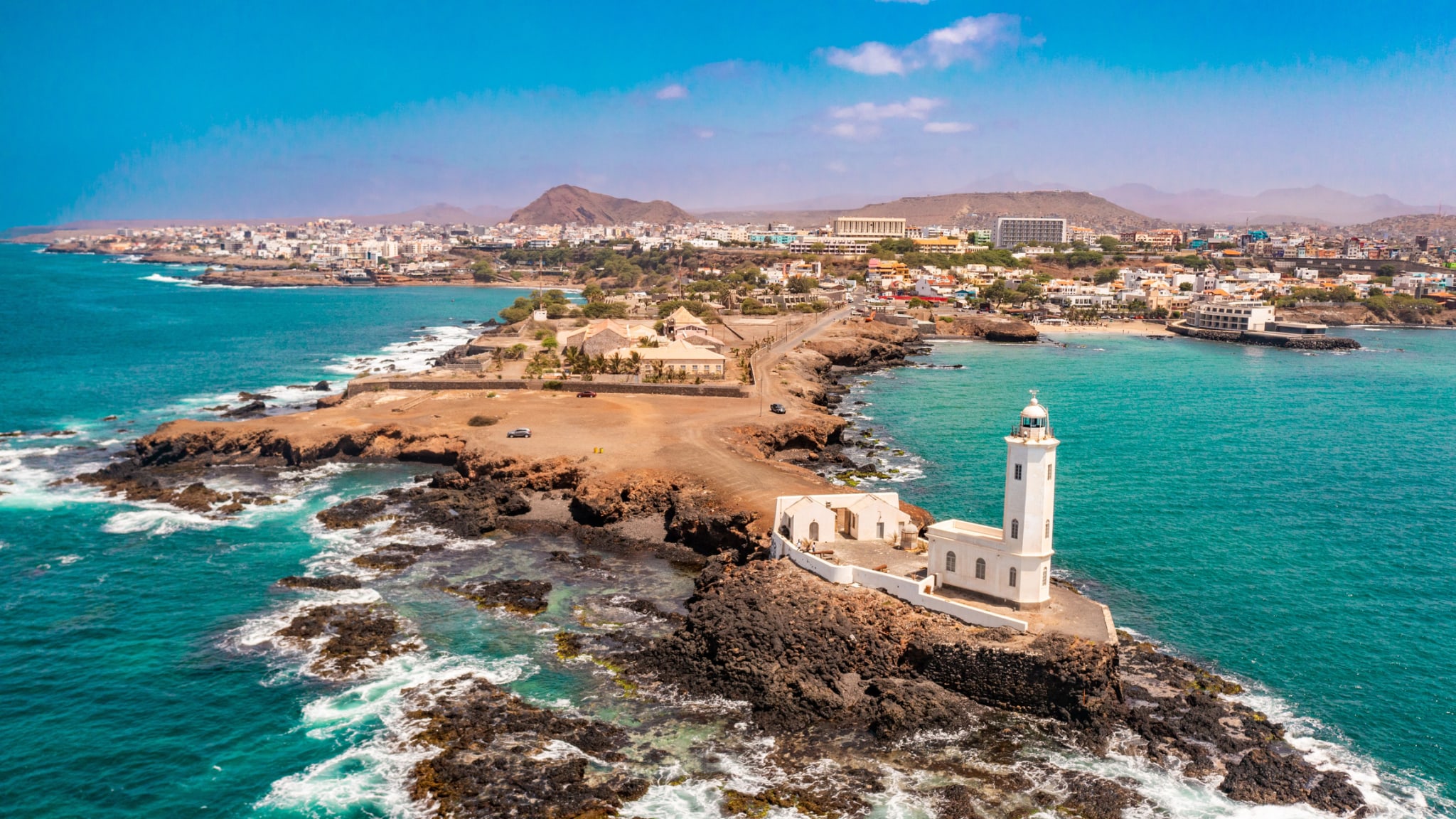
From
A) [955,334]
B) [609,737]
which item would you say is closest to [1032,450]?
[609,737]

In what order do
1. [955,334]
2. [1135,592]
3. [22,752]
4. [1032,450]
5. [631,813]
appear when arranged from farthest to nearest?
[955,334] < [1135,592] < [1032,450] < [22,752] < [631,813]

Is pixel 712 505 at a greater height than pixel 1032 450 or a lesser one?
lesser

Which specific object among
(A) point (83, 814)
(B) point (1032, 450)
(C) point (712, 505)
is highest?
(B) point (1032, 450)

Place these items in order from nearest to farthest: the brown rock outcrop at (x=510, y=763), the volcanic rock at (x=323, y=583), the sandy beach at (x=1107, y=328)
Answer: the brown rock outcrop at (x=510, y=763), the volcanic rock at (x=323, y=583), the sandy beach at (x=1107, y=328)

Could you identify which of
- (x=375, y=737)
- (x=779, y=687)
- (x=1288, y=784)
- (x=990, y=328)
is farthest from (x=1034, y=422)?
(x=990, y=328)

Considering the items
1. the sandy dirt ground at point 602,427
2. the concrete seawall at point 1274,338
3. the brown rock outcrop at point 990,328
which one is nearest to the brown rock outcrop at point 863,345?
the brown rock outcrop at point 990,328

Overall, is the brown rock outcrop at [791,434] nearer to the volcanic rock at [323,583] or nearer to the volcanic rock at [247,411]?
the volcanic rock at [323,583]

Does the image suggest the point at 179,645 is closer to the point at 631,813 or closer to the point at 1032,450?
the point at 631,813
